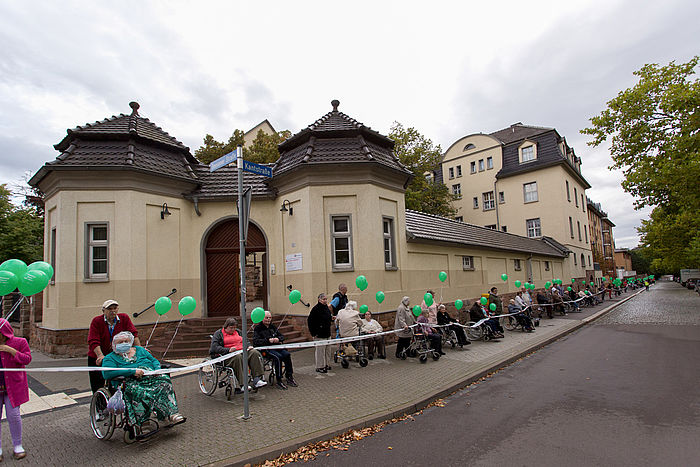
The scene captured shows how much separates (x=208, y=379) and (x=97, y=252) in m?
6.27

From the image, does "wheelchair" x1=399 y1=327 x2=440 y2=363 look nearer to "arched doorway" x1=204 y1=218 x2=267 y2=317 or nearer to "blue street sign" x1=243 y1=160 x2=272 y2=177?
"arched doorway" x1=204 y1=218 x2=267 y2=317

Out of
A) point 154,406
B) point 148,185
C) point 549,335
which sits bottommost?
point 549,335

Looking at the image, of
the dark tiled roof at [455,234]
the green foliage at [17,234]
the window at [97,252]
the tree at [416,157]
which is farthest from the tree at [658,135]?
the green foliage at [17,234]

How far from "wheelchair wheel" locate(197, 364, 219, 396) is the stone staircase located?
2565 millimetres

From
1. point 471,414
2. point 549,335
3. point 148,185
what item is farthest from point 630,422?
point 148,185

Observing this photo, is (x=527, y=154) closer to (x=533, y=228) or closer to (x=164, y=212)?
(x=533, y=228)

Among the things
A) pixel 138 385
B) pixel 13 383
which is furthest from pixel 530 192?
pixel 13 383

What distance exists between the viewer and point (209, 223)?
12.0 meters

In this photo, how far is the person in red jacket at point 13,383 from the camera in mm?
4289

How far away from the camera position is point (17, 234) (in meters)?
20.1

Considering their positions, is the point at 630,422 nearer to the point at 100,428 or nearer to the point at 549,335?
the point at 100,428

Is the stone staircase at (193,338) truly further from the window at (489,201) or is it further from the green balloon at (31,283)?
the window at (489,201)

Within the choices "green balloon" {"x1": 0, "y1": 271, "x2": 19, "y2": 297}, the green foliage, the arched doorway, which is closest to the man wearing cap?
"green balloon" {"x1": 0, "y1": 271, "x2": 19, "y2": 297}

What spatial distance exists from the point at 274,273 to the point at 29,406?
22.1 feet
